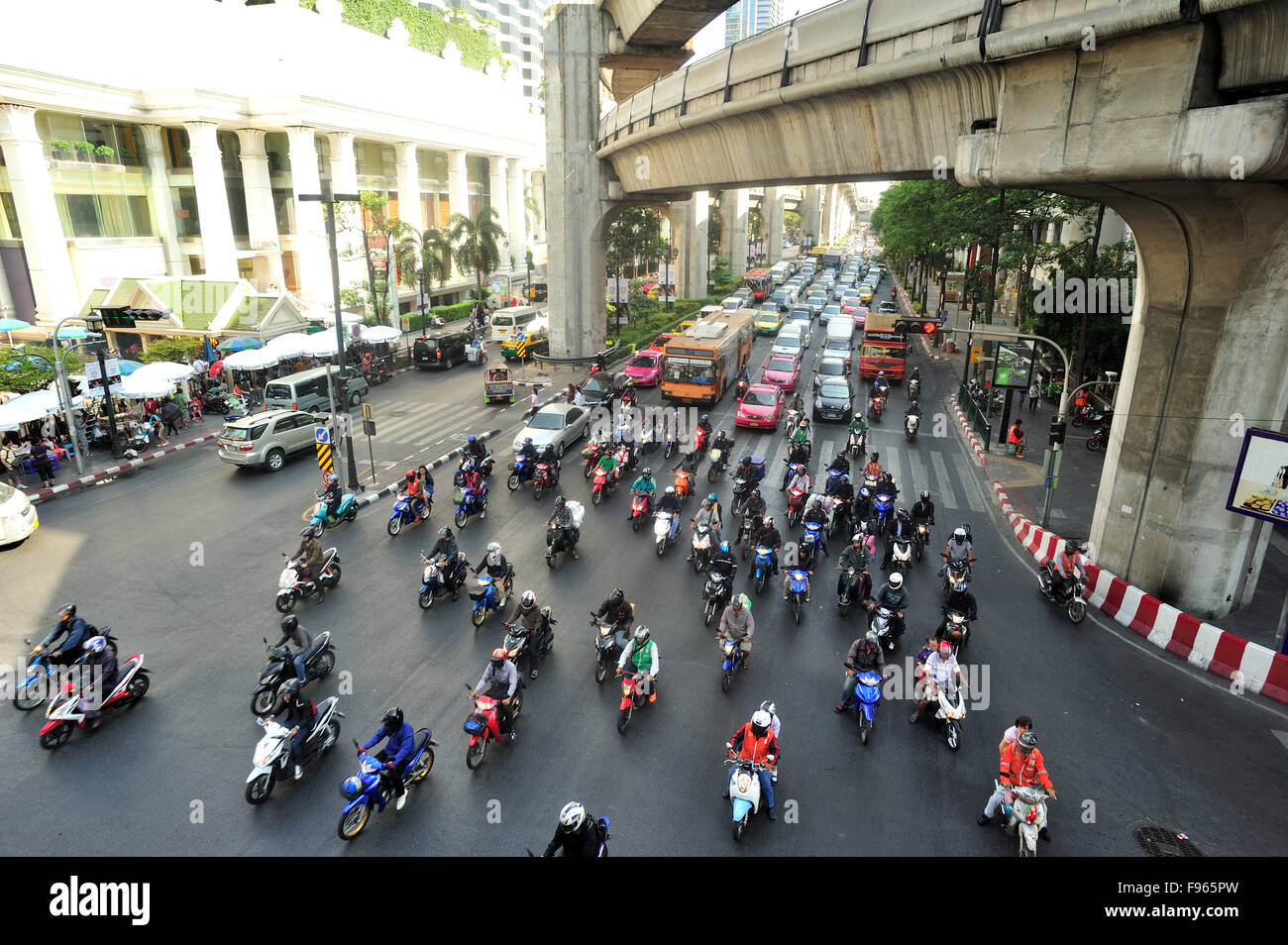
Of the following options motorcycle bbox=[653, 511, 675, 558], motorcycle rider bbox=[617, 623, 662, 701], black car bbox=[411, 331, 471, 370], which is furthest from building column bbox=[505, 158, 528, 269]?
motorcycle rider bbox=[617, 623, 662, 701]

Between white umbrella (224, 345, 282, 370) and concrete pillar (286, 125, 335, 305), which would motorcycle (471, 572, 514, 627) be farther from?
concrete pillar (286, 125, 335, 305)

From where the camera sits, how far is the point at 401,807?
9211 millimetres

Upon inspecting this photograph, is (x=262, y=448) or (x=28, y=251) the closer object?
(x=262, y=448)

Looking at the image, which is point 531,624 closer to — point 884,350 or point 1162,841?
point 1162,841

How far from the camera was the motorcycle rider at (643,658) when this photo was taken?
11.1 metres

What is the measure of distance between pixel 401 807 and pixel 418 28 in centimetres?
10152

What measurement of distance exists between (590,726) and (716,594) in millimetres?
3834

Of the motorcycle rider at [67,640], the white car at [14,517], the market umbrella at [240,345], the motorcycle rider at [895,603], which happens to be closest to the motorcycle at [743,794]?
the motorcycle rider at [895,603]

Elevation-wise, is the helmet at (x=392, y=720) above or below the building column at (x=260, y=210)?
below

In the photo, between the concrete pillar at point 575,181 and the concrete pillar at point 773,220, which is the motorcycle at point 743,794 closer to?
the concrete pillar at point 575,181

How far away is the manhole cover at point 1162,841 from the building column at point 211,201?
1800 inches
